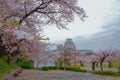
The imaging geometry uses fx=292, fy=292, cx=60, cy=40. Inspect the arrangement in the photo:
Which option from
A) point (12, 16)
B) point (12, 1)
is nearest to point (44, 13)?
point (12, 16)

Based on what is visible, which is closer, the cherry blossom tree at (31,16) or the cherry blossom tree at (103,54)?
the cherry blossom tree at (31,16)

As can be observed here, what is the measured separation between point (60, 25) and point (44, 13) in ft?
3.16

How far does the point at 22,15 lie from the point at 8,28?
4.79 meters

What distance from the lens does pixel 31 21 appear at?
1445 centimetres

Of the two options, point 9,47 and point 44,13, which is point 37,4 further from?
point 9,47

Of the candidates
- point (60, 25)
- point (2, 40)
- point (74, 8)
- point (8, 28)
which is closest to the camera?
point (8, 28)

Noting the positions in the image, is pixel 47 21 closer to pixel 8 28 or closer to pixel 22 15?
pixel 22 15

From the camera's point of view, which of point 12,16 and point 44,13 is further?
point 44,13

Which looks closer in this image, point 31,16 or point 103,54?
point 31,16

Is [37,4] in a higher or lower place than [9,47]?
higher

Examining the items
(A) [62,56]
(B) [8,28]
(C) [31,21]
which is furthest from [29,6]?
(A) [62,56]

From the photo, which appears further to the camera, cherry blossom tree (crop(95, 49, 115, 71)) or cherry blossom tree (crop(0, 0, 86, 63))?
cherry blossom tree (crop(95, 49, 115, 71))

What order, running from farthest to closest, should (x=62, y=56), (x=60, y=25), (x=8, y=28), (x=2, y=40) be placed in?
(x=62, y=56) → (x=60, y=25) → (x=2, y=40) → (x=8, y=28)

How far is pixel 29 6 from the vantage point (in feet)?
43.6
